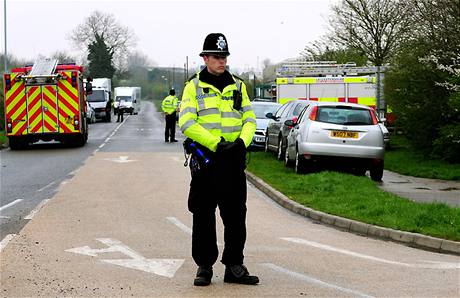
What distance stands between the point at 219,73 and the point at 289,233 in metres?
3.75

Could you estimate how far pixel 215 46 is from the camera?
7070mm

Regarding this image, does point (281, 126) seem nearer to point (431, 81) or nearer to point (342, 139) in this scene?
point (431, 81)

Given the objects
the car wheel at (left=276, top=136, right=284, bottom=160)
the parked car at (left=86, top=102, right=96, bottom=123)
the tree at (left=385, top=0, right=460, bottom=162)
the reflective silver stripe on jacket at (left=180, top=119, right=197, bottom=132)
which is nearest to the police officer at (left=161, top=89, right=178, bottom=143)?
the car wheel at (left=276, top=136, right=284, bottom=160)

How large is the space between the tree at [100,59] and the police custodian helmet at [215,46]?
4341 inches

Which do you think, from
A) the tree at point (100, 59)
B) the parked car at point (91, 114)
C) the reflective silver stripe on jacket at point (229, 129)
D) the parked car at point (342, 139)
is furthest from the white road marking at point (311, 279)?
the tree at point (100, 59)

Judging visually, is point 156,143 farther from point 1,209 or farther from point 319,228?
point 319,228

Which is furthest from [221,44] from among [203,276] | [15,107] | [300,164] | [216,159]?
[15,107]

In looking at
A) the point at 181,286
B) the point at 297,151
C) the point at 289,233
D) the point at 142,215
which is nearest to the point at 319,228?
the point at 289,233

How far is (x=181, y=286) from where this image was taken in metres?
7.04

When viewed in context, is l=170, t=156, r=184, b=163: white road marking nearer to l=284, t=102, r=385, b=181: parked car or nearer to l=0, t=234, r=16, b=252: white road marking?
l=284, t=102, r=385, b=181: parked car

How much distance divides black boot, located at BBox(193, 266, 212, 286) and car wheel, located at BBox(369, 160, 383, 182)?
10376mm

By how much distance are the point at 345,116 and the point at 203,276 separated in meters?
10.4

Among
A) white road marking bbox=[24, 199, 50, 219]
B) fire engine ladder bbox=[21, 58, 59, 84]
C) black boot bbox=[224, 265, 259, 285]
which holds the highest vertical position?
fire engine ladder bbox=[21, 58, 59, 84]

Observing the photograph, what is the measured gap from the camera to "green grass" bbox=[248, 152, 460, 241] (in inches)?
406
